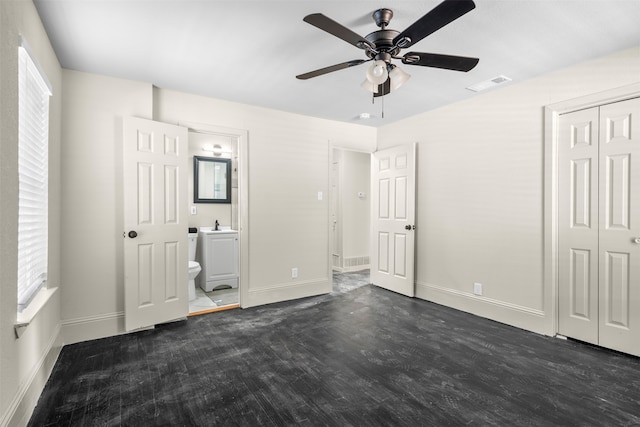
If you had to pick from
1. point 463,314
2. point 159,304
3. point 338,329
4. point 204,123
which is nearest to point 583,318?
point 463,314

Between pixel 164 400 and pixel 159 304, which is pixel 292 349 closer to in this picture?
pixel 164 400

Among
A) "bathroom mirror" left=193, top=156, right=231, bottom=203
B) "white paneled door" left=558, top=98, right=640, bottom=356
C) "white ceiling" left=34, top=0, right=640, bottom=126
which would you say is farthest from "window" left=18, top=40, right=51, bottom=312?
"white paneled door" left=558, top=98, right=640, bottom=356

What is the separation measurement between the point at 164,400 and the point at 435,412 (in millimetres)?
1618

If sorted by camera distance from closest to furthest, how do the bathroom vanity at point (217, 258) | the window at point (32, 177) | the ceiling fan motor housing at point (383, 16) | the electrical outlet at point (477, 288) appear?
the window at point (32, 177)
the ceiling fan motor housing at point (383, 16)
the electrical outlet at point (477, 288)
the bathroom vanity at point (217, 258)

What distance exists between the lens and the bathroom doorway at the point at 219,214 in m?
3.81

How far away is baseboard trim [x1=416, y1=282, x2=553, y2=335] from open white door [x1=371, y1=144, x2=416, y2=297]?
0.27 metres

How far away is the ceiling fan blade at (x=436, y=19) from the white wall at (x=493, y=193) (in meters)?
1.95

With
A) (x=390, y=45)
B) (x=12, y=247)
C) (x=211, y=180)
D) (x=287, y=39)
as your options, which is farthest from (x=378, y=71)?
(x=211, y=180)

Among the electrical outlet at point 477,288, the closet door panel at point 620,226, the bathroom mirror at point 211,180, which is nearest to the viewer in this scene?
the closet door panel at point 620,226

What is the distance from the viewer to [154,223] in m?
3.11

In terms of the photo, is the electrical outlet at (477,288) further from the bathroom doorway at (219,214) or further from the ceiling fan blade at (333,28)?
the ceiling fan blade at (333,28)

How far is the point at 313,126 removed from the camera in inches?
171

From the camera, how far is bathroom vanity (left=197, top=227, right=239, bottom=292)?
14.7 ft

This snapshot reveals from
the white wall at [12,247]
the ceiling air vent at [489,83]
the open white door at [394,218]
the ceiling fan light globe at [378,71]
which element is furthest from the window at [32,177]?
the open white door at [394,218]
